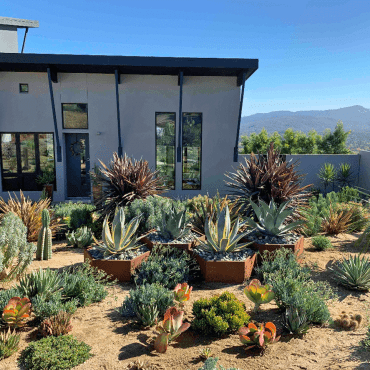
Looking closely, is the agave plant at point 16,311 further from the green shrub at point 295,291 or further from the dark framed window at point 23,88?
the dark framed window at point 23,88

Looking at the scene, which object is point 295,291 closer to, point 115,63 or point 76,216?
point 76,216

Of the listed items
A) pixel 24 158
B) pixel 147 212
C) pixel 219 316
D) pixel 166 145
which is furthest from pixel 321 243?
pixel 24 158

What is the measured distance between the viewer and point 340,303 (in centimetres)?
462

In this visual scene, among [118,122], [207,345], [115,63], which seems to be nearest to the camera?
[207,345]

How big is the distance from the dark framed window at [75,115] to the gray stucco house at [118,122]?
0.03 meters

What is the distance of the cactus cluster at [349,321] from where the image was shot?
12.9ft

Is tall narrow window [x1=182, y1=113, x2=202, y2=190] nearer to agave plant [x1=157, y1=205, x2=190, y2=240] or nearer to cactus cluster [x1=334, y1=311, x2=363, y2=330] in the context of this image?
agave plant [x1=157, y1=205, x2=190, y2=240]

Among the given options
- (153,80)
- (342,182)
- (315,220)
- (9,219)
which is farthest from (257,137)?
(9,219)

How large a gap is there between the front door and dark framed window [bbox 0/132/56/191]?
57cm

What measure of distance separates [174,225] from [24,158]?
822 cm

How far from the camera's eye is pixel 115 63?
10.7 m

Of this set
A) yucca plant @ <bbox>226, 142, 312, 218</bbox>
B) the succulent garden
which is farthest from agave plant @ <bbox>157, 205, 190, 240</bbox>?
yucca plant @ <bbox>226, 142, 312, 218</bbox>

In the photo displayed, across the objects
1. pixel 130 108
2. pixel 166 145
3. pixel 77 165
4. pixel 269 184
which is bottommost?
pixel 269 184

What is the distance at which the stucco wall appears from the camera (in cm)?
1163
